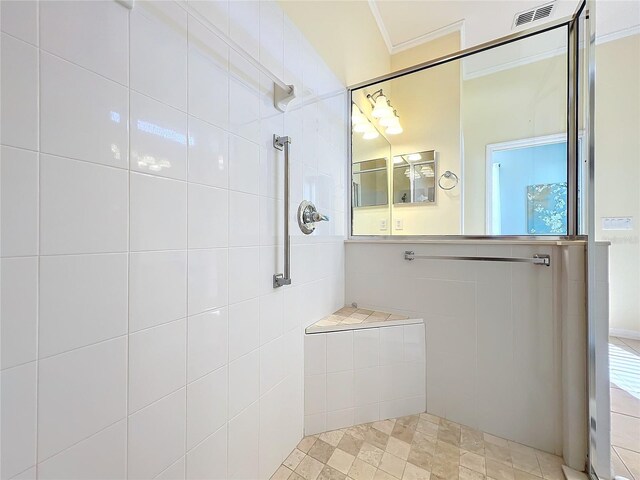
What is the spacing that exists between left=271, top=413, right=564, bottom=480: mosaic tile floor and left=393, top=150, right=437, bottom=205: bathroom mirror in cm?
171

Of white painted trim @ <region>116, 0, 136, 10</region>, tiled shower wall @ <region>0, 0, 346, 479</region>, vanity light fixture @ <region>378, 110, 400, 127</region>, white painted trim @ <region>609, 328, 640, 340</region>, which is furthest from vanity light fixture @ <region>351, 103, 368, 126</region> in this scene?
white painted trim @ <region>609, 328, 640, 340</region>

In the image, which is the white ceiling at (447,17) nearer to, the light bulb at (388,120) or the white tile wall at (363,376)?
the light bulb at (388,120)

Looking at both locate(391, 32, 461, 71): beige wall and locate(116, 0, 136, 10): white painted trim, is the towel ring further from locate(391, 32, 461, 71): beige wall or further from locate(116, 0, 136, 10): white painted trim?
locate(116, 0, 136, 10): white painted trim

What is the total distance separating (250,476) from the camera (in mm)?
1068

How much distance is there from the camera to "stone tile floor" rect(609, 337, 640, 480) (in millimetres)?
1188

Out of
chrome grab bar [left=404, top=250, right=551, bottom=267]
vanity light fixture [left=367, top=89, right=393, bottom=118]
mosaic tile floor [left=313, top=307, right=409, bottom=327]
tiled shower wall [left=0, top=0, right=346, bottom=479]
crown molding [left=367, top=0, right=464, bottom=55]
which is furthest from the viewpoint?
crown molding [left=367, top=0, right=464, bottom=55]

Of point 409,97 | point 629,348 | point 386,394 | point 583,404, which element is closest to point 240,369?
point 386,394

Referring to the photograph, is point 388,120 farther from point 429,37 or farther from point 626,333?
point 626,333

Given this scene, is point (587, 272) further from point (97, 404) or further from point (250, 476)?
point (97, 404)

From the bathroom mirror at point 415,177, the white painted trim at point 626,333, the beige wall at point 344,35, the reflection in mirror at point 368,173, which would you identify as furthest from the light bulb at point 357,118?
the white painted trim at point 626,333

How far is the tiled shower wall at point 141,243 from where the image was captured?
0.54 metres

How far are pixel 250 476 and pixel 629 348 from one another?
1825 mm

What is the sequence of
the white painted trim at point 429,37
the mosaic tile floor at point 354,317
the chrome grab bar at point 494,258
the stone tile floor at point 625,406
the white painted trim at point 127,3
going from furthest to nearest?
1. the white painted trim at point 429,37
2. the mosaic tile floor at point 354,317
3. the chrome grab bar at point 494,258
4. the stone tile floor at point 625,406
5. the white painted trim at point 127,3

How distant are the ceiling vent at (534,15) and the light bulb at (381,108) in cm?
137
